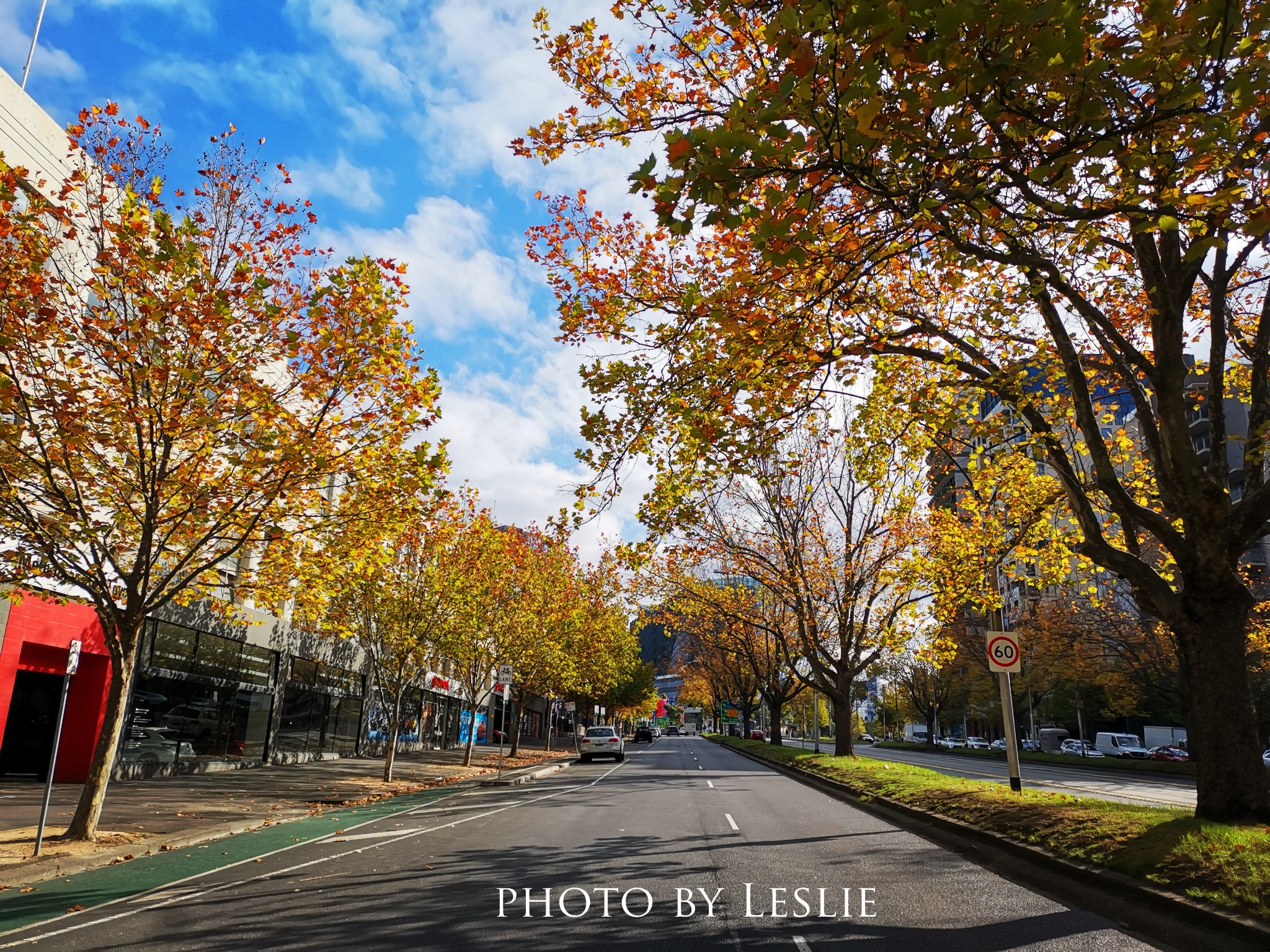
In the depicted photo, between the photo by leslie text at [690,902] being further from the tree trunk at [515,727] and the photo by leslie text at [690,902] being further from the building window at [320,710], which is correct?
the tree trunk at [515,727]

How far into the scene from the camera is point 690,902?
23.8ft

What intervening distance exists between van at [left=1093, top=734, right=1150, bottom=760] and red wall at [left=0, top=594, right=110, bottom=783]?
185 ft

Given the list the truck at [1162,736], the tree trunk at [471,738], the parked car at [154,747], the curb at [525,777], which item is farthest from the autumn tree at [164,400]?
the truck at [1162,736]

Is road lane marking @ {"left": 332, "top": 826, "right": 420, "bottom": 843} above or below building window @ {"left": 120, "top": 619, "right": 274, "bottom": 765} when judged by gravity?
below

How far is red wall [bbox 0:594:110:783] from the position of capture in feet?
47.2

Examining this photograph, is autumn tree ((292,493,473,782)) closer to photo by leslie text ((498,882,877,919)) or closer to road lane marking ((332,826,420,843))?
road lane marking ((332,826,420,843))

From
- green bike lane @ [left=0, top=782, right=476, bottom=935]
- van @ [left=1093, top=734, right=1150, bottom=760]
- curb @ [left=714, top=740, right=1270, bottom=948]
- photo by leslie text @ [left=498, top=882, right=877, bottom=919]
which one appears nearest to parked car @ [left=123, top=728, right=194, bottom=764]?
green bike lane @ [left=0, top=782, right=476, bottom=935]

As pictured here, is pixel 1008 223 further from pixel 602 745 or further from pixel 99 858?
pixel 602 745

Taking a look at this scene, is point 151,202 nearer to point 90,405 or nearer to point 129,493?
point 90,405

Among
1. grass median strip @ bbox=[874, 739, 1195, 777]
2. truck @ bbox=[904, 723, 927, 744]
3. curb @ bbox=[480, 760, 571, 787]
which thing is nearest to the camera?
curb @ bbox=[480, 760, 571, 787]

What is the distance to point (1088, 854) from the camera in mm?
8359

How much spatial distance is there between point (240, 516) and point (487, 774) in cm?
1654

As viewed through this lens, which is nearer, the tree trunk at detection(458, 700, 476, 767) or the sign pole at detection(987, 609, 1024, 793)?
the sign pole at detection(987, 609, 1024, 793)

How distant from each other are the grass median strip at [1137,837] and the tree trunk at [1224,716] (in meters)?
0.38
